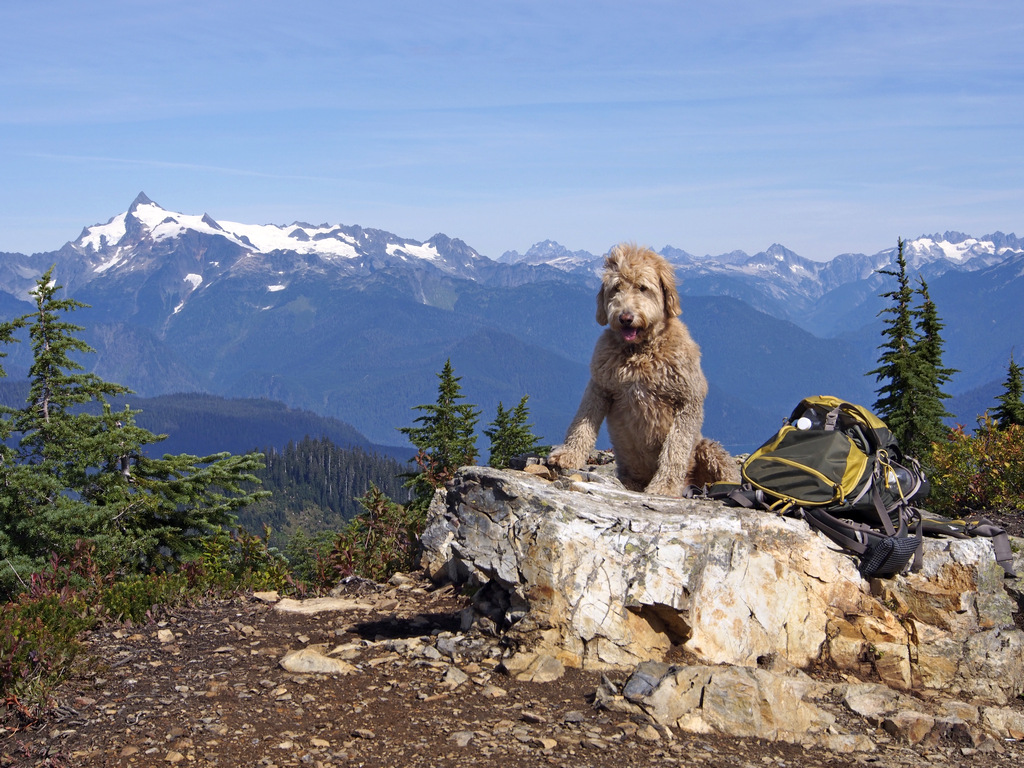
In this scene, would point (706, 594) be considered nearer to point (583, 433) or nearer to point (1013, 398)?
point (583, 433)

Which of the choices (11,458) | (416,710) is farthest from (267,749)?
(11,458)

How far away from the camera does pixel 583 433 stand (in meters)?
8.27

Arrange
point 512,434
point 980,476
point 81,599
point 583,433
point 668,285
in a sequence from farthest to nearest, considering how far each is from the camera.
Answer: point 512,434 → point 980,476 → point 583,433 → point 668,285 → point 81,599

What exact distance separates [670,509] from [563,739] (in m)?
2.40

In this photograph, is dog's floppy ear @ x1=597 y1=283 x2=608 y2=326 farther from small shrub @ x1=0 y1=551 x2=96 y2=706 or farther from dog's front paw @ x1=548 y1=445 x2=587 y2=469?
small shrub @ x1=0 y1=551 x2=96 y2=706

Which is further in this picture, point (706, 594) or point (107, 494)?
point (107, 494)

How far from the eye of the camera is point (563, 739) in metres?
5.23

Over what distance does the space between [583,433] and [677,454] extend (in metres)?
0.94

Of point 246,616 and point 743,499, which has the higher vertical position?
point 743,499

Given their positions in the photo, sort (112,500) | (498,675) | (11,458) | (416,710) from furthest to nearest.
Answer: (11,458)
(112,500)
(498,675)
(416,710)

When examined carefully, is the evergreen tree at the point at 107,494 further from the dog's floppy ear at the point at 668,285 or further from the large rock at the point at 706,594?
the dog's floppy ear at the point at 668,285

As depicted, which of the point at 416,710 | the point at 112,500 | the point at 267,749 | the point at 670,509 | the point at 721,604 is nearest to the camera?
the point at 267,749

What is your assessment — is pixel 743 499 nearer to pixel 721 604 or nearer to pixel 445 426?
pixel 721 604

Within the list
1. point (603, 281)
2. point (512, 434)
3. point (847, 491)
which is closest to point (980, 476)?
point (847, 491)
